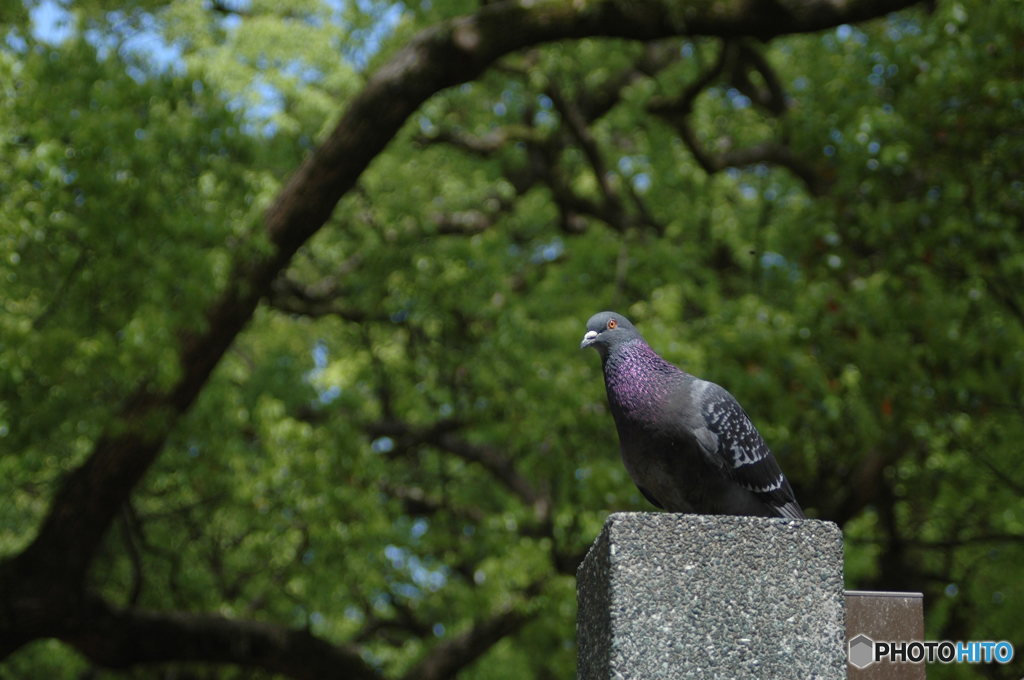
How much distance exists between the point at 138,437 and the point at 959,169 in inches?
311

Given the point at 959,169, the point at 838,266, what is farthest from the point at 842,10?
the point at 838,266

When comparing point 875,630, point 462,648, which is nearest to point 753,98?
point 462,648

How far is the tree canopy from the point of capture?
10086 mm

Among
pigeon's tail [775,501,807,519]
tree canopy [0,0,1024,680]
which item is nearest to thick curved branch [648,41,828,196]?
tree canopy [0,0,1024,680]

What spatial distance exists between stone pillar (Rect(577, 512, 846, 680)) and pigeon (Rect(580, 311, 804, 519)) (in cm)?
49

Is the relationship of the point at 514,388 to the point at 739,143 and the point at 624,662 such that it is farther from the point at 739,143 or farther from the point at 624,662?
the point at 624,662

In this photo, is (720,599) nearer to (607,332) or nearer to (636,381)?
(636,381)

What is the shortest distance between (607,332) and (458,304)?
34.4ft

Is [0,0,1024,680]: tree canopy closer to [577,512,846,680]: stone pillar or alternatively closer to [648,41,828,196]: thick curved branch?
[648,41,828,196]: thick curved branch

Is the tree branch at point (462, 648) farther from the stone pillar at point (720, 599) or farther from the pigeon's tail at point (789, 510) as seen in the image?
the stone pillar at point (720, 599)

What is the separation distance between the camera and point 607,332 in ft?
16.0

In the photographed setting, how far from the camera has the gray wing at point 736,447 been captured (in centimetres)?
449

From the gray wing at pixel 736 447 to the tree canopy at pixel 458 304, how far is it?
5901 mm

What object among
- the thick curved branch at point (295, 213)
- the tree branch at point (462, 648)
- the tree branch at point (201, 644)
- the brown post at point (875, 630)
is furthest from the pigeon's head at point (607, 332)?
the tree branch at point (462, 648)
